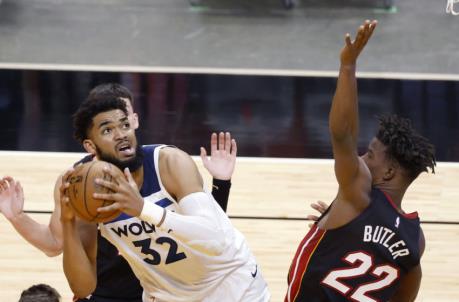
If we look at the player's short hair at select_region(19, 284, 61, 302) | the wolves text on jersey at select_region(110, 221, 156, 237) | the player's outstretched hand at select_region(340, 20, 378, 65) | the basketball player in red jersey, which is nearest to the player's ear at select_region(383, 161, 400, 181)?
the basketball player in red jersey

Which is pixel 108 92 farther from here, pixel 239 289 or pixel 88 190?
pixel 239 289

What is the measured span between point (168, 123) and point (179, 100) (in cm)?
87

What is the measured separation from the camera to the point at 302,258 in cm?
380

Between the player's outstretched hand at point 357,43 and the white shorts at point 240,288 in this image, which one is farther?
the white shorts at point 240,288

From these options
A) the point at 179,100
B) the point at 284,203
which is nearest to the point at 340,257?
the point at 284,203

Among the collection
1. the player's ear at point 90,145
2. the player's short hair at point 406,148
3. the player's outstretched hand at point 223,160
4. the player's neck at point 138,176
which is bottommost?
the player's outstretched hand at point 223,160

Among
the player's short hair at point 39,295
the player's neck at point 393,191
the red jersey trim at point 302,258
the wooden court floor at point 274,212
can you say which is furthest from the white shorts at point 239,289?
the wooden court floor at point 274,212

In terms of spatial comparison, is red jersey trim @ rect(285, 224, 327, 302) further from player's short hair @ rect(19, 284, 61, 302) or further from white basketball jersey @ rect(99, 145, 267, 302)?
player's short hair @ rect(19, 284, 61, 302)

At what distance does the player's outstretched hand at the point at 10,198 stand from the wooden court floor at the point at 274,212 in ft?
5.17

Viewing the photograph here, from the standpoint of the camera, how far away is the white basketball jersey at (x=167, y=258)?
3.91 m

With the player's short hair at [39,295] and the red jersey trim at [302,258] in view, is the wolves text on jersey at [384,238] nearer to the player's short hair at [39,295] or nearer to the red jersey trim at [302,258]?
the red jersey trim at [302,258]

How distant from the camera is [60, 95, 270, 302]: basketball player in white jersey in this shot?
3746mm

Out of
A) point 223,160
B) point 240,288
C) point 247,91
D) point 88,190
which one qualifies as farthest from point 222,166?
point 247,91

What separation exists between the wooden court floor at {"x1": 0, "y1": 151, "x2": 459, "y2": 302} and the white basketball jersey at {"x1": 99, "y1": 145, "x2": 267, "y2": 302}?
1829mm
